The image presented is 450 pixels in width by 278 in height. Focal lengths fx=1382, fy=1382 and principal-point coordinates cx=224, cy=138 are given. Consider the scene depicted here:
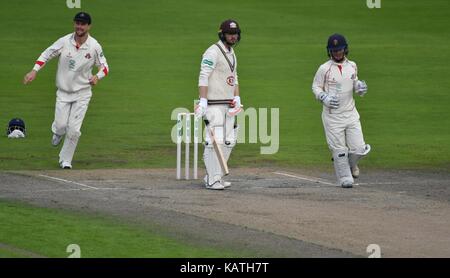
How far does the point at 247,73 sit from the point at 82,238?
867 inches

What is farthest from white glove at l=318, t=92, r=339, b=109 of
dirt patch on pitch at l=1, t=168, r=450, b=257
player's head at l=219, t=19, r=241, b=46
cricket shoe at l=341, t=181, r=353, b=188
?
player's head at l=219, t=19, r=241, b=46

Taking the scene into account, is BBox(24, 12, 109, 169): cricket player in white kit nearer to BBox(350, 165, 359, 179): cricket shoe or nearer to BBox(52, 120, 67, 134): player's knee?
BBox(52, 120, 67, 134): player's knee

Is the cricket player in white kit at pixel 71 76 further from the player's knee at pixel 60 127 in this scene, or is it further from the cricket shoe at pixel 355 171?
the cricket shoe at pixel 355 171

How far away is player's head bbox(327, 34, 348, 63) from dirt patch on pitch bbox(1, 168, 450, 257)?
194 cm

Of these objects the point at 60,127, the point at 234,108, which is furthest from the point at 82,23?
the point at 234,108

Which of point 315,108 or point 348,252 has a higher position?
point 315,108

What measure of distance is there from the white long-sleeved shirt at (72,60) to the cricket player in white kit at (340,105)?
3.89m

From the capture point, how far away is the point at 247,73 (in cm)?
3775

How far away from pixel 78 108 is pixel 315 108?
423 inches

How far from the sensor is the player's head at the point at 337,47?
20336 millimetres
